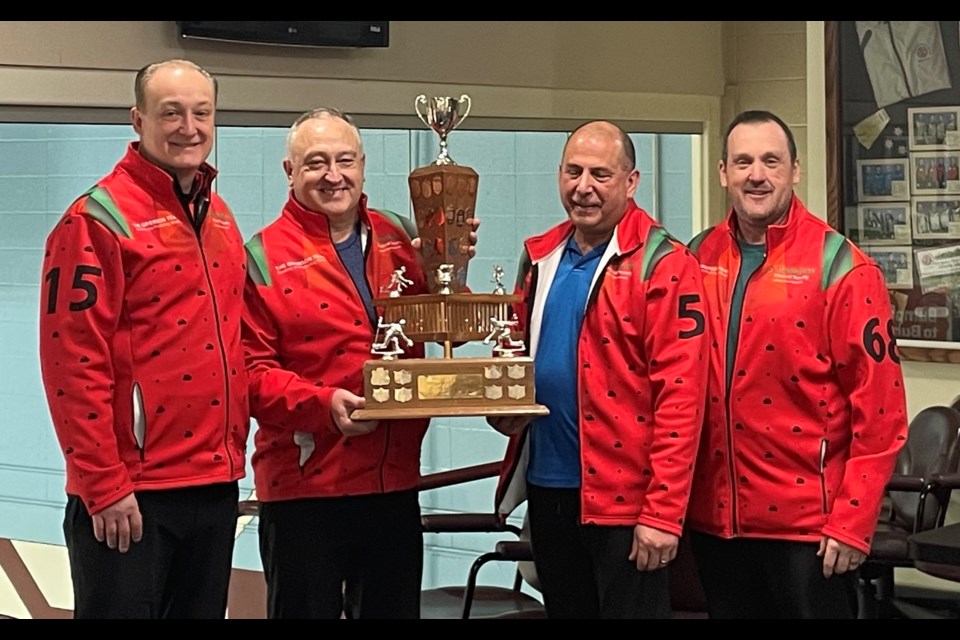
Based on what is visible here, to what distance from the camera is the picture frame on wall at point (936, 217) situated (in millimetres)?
4477

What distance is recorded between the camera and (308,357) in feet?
9.43

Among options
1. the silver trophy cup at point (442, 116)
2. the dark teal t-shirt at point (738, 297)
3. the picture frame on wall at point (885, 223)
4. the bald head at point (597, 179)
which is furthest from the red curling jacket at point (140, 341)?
the picture frame on wall at point (885, 223)

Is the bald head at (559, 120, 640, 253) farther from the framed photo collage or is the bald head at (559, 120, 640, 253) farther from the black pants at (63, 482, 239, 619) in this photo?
the framed photo collage

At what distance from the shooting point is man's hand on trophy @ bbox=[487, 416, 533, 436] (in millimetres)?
2821

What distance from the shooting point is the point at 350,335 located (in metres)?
2.88

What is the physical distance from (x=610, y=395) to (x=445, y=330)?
1.26 feet

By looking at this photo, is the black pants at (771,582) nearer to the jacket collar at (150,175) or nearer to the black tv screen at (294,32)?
the jacket collar at (150,175)

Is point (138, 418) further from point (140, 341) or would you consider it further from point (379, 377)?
point (379, 377)

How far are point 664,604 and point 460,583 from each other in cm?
261

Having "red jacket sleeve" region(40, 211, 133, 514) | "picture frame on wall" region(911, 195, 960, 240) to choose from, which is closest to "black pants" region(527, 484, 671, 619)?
"red jacket sleeve" region(40, 211, 133, 514)

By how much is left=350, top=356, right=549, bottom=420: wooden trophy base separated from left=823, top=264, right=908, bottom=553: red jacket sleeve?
616 millimetres

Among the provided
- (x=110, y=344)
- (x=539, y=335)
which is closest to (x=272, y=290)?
(x=110, y=344)

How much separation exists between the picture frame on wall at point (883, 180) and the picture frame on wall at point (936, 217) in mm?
69

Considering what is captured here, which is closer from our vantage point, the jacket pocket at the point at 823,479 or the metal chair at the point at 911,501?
the jacket pocket at the point at 823,479
